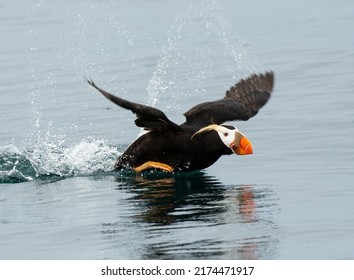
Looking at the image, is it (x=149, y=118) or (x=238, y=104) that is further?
(x=238, y=104)

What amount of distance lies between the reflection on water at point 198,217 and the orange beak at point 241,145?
1.17 feet

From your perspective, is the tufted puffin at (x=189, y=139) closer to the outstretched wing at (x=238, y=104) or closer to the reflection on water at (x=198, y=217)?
the outstretched wing at (x=238, y=104)

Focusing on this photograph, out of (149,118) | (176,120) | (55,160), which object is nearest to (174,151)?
(149,118)

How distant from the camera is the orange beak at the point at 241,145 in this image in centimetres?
1209

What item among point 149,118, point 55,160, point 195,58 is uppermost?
point 195,58

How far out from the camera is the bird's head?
12109 mm

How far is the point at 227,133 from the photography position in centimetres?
1241

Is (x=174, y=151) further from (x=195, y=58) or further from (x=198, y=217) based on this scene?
(x=195, y=58)

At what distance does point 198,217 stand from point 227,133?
1.73 meters

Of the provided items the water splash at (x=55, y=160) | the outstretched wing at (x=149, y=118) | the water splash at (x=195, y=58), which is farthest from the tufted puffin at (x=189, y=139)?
the water splash at (x=195, y=58)

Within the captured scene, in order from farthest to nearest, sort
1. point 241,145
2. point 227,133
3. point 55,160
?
1. point 55,160
2. point 227,133
3. point 241,145

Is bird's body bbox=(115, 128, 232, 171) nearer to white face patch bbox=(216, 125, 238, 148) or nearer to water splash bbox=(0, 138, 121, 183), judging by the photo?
white face patch bbox=(216, 125, 238, 148)

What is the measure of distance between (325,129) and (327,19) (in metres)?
8.76
